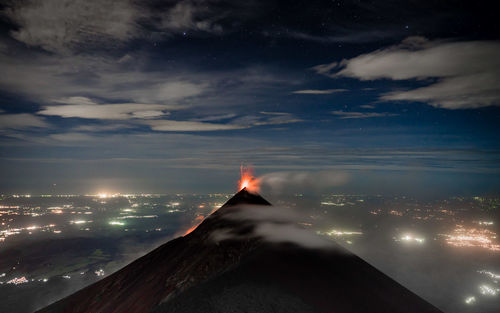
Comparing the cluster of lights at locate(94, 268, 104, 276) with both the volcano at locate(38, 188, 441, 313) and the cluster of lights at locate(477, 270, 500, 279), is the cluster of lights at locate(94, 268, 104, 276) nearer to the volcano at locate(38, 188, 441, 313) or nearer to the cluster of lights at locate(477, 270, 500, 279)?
the volcano at locate(38, 188, 441, 313)

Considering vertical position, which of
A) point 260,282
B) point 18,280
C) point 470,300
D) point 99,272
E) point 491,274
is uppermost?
point 260,282

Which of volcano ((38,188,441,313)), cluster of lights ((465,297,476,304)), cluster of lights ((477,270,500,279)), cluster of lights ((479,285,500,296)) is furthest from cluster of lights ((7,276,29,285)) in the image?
cluster of lights ((477,270,500,279))

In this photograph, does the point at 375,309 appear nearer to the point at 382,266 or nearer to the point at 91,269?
the point at 382,266

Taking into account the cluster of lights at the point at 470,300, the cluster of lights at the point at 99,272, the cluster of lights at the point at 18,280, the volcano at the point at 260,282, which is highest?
the volcano at the point at 260,282

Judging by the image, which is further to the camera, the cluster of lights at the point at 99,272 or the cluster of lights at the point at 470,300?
the cluster of lights at the point at 99,272

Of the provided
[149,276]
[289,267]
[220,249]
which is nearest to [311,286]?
[289,267]

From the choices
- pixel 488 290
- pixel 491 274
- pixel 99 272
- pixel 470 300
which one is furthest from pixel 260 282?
pixel 491 274

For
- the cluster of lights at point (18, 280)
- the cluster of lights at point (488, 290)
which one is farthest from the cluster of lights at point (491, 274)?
the cluster of lights at point (18, 280)

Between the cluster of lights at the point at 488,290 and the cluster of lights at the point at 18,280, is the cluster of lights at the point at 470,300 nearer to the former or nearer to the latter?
the cluster of lights at the point at 488,290

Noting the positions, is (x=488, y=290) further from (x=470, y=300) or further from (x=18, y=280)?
(x=18, y=280)
